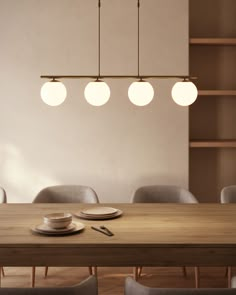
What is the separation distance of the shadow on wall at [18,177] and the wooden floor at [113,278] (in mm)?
692

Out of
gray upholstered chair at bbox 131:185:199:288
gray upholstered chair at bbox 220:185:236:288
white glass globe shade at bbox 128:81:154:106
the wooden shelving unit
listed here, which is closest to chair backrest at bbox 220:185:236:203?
gray upholstered chair at bbox 220:185:236:288

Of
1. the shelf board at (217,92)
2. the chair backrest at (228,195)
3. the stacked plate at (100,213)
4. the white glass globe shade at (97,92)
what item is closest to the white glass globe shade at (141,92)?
the white glass globe shade at (97,92)

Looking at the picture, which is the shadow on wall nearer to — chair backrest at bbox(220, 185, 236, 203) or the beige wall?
the beige wall

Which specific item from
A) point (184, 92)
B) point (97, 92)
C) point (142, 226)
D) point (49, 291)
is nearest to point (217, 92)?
point (184, 92)

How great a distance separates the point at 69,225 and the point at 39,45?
2.05 meters

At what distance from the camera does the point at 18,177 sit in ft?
13.8

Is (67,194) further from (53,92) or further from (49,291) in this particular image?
(49,291)

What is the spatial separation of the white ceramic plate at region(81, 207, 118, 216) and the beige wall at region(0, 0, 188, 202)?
1.18m

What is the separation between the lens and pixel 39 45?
13.5ft

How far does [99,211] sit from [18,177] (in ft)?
4.87

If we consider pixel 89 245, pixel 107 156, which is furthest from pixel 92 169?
pixel 89 245

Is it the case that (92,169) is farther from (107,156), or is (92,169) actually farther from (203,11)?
(203,11)

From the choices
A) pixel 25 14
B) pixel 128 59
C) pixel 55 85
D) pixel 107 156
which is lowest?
pixel 107 156

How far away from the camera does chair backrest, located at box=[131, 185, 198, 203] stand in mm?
3631
